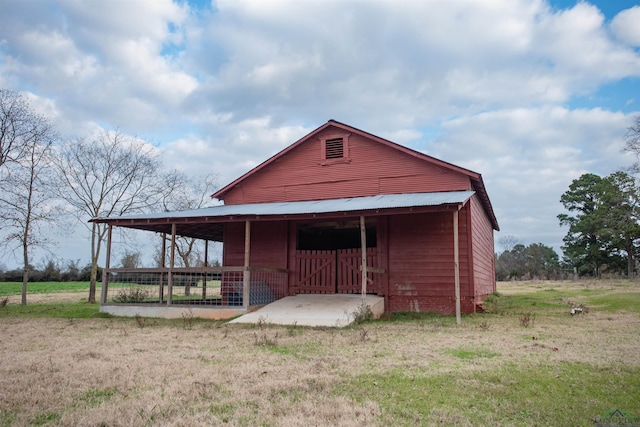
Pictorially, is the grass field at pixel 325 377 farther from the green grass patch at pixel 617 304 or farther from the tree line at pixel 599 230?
the tree line at pixel 599 230

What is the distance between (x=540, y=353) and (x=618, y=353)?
1149mm

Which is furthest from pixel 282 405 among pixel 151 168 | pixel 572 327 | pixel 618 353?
pixel 151 168

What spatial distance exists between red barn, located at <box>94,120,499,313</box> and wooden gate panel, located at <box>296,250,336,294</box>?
34 millimetres

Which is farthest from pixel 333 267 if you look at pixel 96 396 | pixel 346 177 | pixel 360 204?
pixel 96 396

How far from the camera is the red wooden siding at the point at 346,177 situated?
15.3 metres

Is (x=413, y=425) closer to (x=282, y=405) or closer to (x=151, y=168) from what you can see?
(x=282, y=405)

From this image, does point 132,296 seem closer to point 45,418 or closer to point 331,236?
point 331,236

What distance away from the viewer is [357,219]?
15.9 meters

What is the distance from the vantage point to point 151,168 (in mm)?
25844

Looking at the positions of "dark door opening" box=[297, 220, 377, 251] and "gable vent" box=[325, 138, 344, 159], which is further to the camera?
"dark door opening" box=[297, 220, 377, 251]

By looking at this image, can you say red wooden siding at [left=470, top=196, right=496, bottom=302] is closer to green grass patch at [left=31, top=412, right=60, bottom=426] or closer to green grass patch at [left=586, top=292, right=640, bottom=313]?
green grass patch at [left=586, top=292, right=640, bottom=313]

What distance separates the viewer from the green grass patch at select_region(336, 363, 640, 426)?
437cm

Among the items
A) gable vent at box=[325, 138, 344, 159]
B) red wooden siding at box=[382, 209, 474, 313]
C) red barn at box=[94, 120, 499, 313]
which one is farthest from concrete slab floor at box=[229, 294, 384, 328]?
gable vent at box=[325, 138, 344, 159]

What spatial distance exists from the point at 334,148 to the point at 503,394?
497 inches
